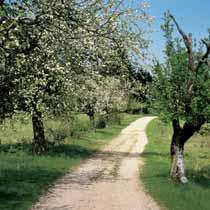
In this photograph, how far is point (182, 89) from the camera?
84.7 ft

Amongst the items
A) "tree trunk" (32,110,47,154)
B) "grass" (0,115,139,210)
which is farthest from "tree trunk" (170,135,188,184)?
"tree trunk" (32,110,47,154)

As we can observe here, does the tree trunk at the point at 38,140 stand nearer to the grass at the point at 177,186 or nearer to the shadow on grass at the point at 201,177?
the grass at the point at 177,186

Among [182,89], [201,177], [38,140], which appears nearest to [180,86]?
[182,89]

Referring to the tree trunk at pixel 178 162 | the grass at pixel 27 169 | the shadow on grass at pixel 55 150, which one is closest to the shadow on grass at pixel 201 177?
the tree trunk at pixel 178 162

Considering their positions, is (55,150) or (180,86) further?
(55,150)

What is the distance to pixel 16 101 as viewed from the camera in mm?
22391

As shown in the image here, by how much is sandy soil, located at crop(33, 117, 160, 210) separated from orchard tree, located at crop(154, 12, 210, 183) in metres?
3.23

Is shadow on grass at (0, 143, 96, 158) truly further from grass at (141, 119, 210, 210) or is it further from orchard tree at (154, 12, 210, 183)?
orchard tree at (154, 12, 210, 183)

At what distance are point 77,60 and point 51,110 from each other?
126 inches

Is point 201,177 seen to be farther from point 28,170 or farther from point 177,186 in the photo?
point 28,170

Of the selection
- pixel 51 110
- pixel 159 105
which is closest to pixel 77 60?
pixel 51 110

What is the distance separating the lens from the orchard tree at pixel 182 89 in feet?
82.5

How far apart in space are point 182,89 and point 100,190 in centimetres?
614

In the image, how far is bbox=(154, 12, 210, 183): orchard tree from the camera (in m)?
25.1
